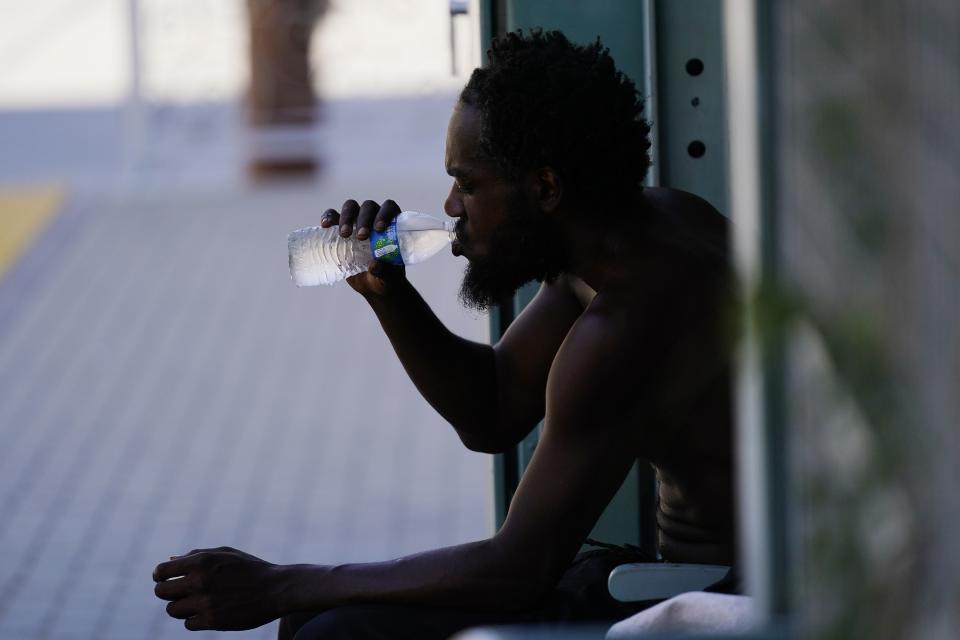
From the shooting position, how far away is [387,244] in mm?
2721

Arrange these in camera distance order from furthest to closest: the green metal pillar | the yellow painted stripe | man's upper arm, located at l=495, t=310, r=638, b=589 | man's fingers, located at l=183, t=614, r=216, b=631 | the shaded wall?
the yellow painted stripe < the green metal pillar < man's fingers, located at l=183, t=614, r=216, b=631 < man's upper arm, located at l=495, t=310, r=638, b=589 < the shaded wall

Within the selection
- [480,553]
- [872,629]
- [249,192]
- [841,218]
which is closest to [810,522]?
[872,629]

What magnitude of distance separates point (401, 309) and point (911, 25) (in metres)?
1.80

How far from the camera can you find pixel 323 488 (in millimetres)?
5539

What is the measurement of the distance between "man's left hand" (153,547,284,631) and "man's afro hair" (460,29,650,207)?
2.69 ft

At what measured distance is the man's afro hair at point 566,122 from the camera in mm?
2510

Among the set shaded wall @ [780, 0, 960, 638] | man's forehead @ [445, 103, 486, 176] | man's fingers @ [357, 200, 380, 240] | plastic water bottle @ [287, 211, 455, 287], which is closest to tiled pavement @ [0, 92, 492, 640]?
plastic water bottle @ [287, 211, 455, 287]

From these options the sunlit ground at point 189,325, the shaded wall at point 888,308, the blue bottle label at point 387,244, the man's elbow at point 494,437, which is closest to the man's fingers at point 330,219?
the blue bottle label at point 387,244

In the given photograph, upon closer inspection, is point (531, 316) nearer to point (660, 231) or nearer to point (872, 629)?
point (660, 231)

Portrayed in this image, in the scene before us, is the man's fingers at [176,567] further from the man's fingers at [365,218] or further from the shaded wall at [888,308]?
the shaded wall at [888,308]

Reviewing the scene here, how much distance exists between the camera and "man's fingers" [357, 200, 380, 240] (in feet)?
8.90

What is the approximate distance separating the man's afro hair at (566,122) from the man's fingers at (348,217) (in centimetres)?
33

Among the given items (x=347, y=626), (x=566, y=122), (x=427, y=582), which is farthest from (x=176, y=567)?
(x=566, y=122)

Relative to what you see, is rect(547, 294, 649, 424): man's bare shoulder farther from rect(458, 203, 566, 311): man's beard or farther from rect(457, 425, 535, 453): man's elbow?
rect(457, 425, 535, 453): man's elbow
